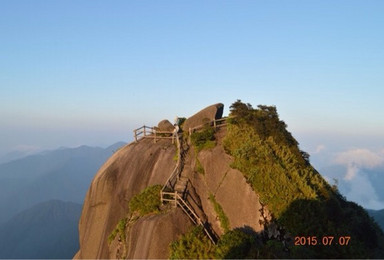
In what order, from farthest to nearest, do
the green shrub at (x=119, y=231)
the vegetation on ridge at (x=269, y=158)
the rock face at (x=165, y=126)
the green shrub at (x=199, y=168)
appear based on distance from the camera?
the rock face at (x=165, y=126), the green shrub at (x=199, y=168), the green shrub at (x=119, y=231), the vegetation on ridge at (x=269, y=158)

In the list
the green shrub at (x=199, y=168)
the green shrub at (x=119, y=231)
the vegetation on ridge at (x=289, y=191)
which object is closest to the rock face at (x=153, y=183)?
the green shrub at (x=199, y=168)

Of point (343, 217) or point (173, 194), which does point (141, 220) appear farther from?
point (343, 217)

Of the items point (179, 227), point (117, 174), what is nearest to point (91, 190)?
point (117, 174)

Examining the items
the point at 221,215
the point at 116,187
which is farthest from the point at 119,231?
the point at 221,215

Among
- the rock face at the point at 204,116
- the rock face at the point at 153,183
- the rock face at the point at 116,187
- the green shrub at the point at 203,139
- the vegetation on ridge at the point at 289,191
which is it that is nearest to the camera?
the vegetation on ridge at the point at 289,191

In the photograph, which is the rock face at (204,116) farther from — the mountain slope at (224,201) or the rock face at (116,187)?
the rock face at (116,187)
